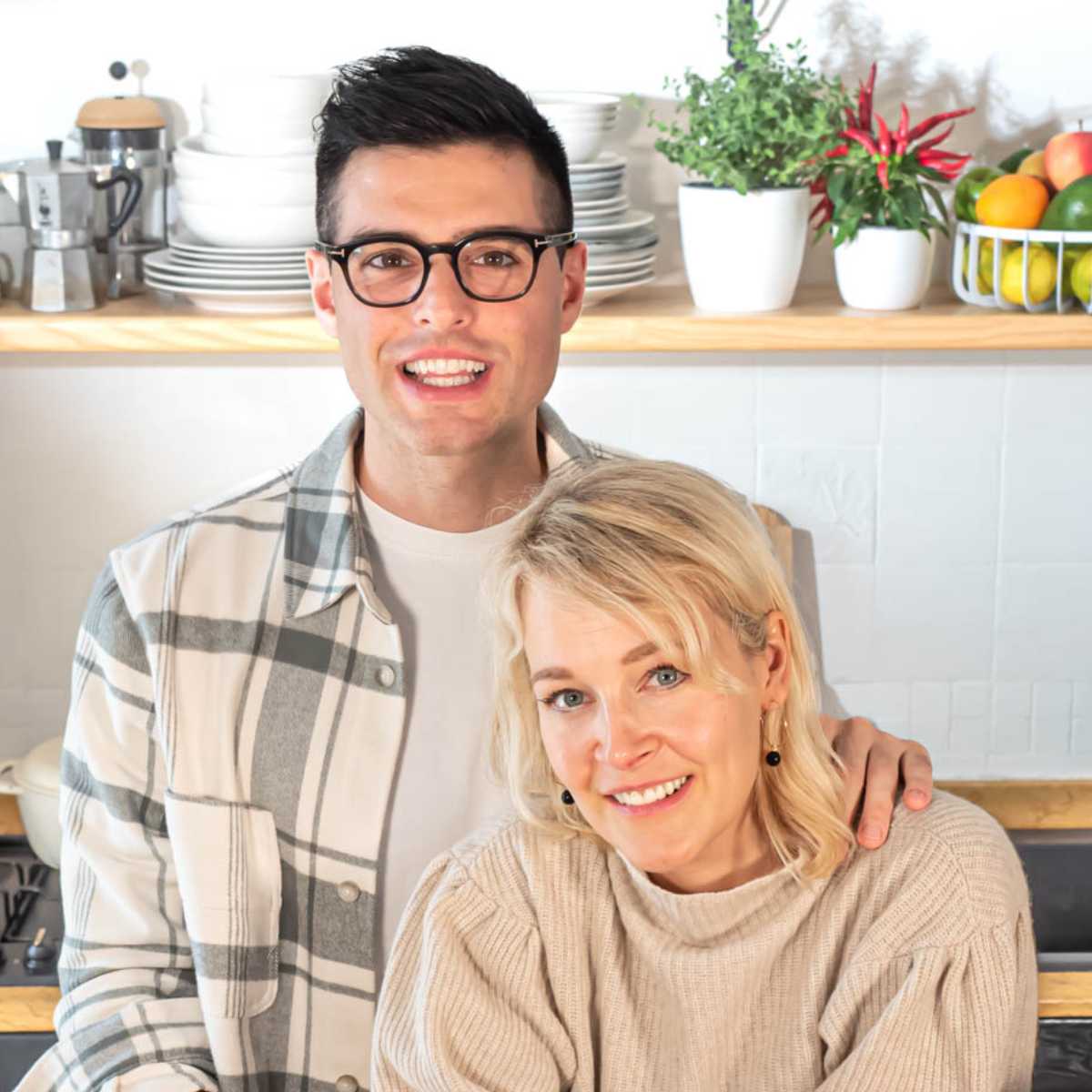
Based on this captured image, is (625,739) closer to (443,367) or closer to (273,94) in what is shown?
(443,367)

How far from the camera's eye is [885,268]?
6.28 feet

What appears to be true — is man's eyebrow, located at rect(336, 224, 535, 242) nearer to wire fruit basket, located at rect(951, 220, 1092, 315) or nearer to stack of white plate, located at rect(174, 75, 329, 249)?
stack of white plate, located at rect(174, 75, 329, 249)

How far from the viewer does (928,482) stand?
2.22 meters

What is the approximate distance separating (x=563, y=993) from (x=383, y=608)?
390 millimetres

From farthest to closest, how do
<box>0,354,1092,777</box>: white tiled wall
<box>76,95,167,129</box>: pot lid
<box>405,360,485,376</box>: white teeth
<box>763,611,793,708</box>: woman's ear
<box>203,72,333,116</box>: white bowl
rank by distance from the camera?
<box>0,354,1092,777</box>: white tiled wall
<box>76,95,167,129</box>: pot lid
<box>203,72,333,116</box>: white bowl
<box>405,360,485,376</box>: white teeth
<box>763,611,793,708</box>: woman's ear

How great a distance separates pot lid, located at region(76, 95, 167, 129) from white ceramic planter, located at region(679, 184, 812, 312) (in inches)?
26.9

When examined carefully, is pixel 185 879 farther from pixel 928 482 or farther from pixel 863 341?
pixel 928 482

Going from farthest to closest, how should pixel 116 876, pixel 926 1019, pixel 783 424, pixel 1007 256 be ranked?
pixel 783 424, pixel 1007 256, pixel 116 876, pixel 926 1019

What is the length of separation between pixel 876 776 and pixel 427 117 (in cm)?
66

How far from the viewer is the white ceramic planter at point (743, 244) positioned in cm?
186

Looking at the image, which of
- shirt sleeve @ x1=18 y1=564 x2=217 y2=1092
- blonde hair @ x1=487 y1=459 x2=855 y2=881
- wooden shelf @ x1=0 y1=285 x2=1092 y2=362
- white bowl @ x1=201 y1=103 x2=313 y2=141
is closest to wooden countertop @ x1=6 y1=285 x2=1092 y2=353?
wooden shelf @ x1=0 y1=285 x2=1092 y2=362

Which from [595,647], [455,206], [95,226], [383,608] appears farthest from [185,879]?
[95,226]

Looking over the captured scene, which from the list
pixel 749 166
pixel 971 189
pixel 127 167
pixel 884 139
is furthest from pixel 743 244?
pixel 127 167

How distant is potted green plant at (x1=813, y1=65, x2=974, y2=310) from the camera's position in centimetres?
186
